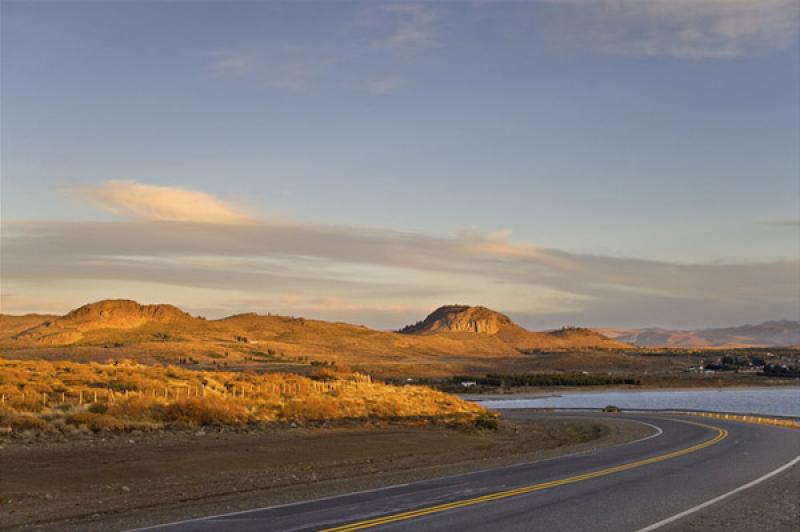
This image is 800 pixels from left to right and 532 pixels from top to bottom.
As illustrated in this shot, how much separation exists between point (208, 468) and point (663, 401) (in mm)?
77405

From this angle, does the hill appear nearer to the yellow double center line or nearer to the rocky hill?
the rocky hill

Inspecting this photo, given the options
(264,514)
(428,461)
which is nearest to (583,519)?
(264,514)

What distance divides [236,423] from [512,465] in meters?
17.3

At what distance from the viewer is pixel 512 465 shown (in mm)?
27031

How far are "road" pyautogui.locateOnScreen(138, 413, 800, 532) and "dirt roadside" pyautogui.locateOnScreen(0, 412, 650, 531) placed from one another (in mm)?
1621

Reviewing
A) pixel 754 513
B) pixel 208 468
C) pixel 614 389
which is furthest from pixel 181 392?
pixel 614 389

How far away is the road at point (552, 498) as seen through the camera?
15.1m

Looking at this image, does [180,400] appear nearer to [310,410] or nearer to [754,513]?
[310,410]

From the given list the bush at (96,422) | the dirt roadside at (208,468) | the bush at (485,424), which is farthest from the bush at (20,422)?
the bush at (485,424)

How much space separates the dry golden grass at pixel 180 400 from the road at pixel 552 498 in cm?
1814

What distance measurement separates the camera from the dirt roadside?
18.8 metres

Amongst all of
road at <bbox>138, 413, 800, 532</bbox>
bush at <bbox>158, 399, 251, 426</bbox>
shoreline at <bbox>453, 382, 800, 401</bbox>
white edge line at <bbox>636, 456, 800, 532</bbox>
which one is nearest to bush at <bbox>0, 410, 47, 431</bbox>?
bush at <bbox>158, 399, 251, 426</bbox>

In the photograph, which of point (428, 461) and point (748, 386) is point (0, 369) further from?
point (748, 386)

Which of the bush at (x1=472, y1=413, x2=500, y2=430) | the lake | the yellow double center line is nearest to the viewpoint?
the yellow double center line
